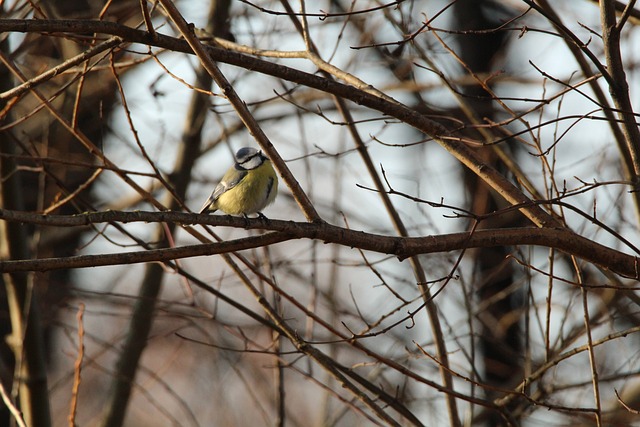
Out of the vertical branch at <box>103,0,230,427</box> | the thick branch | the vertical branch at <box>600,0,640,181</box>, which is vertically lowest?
the thick branch

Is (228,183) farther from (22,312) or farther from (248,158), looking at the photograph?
(22,312)

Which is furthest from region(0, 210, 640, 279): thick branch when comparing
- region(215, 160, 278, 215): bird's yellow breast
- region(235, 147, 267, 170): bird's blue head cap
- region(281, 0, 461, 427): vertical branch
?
region(235, 147, 267, 170): bird's blue head cap

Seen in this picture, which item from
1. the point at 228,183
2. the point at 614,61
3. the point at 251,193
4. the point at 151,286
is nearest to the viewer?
the point at 614,61

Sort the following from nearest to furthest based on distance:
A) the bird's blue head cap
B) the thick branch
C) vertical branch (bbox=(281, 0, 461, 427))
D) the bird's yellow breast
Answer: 1. the thick branch
2. vertical branch (bbox=(281, 0, 461, 427))
3. the bird's yellow breast
4. the bird's blue head cap

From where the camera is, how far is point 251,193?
12.8 ft

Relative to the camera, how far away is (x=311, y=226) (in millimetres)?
2373

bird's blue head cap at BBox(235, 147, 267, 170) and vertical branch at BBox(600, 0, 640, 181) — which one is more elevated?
bird's blue head cap at BBox(235, 147, 267, 170)

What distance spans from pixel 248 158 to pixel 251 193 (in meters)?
0.30

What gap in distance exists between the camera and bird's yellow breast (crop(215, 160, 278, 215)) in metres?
3.90

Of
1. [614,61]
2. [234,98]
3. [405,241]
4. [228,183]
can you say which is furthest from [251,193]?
[614,61]

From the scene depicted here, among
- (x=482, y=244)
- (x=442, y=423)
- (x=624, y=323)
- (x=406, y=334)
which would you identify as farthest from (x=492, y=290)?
(x=482, y=244)

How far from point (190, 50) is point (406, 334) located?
3960 millimetres

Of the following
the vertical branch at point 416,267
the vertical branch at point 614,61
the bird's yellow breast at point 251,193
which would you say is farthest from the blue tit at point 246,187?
the vertical branch at point 614,61

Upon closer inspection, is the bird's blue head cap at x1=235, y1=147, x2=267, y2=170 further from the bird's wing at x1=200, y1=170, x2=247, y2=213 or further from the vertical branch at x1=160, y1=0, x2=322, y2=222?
the vertical branch at x1=160, y1=0, x2=322, y2=222
